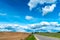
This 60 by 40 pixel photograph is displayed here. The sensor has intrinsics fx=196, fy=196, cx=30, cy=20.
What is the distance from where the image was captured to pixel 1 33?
51969 millimetres

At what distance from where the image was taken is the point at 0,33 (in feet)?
172

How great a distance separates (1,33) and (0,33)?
0.63 m
